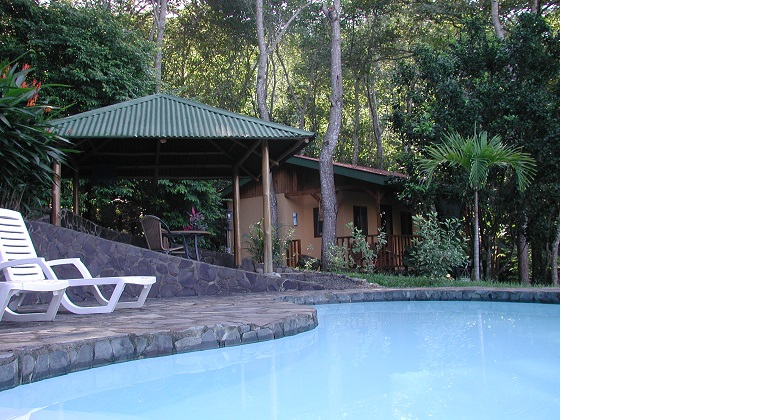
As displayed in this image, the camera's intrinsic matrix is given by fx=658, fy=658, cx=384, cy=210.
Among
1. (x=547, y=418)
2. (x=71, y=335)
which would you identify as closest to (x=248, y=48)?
(x=71, y=335)

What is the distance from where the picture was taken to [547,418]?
371 centimetres

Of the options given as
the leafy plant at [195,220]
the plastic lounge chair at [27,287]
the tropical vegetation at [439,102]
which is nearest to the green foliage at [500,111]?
the tropical vegetation at [439,102]

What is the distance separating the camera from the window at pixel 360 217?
65.9 feet

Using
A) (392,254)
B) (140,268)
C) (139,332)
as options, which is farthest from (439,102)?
(139,332)

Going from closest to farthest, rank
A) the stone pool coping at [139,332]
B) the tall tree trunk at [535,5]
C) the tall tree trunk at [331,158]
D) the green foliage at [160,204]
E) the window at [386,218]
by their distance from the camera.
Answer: the stone pool coping at [139,332]
the tall tree trunk at [331,158]
the green foliage at [160,204]
the tall tree trunk at [535,5]
the window at [386,218]

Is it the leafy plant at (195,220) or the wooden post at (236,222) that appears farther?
the leafy plant at (195,220)

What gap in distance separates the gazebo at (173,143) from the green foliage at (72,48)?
→ 3.14 m

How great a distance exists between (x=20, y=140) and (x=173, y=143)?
5306 millimetres

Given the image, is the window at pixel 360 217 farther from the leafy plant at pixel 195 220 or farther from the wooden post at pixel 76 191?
the wooden post at pixel 76 191

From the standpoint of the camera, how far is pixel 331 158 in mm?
17281

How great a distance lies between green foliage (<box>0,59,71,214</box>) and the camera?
27.3ft
